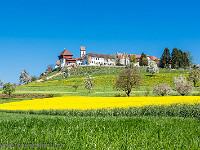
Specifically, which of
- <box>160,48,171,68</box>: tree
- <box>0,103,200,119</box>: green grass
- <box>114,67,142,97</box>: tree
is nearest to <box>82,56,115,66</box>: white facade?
<box>160,48,171,68</box>: tree

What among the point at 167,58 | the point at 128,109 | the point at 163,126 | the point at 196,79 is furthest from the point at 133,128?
the point at 167,58

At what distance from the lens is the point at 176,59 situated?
129875 mm

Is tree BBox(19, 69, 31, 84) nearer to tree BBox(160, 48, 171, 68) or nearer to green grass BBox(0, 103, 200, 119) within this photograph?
tree BBox(160, 48, 171, 68)

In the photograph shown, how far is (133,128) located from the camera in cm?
1277

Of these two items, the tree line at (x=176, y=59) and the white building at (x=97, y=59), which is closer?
the tree line at (x=176, y=59)

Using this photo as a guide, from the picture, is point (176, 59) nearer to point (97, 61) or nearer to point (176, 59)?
point (176, 59)

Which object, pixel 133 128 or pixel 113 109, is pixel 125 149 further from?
pixel 113 109

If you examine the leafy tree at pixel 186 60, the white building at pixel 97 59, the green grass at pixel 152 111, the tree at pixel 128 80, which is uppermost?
the white building at pixel 97 59

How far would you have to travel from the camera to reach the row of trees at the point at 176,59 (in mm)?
130250

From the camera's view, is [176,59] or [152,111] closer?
[152,111]

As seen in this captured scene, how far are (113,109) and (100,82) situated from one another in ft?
211

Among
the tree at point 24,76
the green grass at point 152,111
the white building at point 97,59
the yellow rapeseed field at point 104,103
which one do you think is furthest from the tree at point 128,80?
the white building at point 97,59

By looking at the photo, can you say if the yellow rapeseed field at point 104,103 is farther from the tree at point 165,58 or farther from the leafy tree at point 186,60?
the leafy tree at point 186,60

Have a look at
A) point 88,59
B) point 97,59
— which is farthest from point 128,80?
point 97,59
